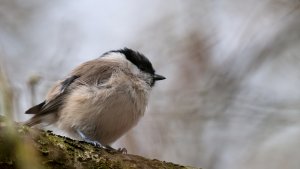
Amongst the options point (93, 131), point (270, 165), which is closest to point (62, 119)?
point (93, 131)

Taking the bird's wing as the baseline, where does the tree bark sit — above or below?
below

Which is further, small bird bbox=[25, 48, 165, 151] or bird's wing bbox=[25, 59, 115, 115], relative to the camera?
bird's wing bbox=[25, 59, 115, 115]

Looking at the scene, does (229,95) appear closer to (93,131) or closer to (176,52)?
(176,52)

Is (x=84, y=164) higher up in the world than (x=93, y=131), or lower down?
lower down

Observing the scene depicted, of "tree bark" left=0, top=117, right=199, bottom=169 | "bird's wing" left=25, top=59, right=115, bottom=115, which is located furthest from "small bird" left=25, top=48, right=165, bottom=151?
"tree bark" left=0, top=117, right=199, bottom=169

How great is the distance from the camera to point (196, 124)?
16.6ft

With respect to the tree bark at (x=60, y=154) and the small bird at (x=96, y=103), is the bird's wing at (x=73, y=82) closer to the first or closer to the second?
the small bird at (x=96, y=103)

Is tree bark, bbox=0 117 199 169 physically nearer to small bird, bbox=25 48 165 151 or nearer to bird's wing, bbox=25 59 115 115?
small bird, bbox=25 48 165 151

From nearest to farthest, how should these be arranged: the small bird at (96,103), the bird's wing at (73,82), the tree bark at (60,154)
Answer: the tree bark at (60,154) → the small bird at (96,103) → the bird's wing at (73,82)

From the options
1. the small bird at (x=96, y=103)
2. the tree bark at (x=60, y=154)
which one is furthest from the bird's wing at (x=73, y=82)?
the tree bark at (x=60, y=154)

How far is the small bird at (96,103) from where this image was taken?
363cm

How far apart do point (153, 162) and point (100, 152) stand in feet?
1.10

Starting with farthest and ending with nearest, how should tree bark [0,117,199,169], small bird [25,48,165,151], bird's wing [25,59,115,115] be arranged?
bird's wing [25,59,115,115] < small bird [25,48,165,151] < tree bark [0,117,199,169]

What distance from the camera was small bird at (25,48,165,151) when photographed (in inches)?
143
